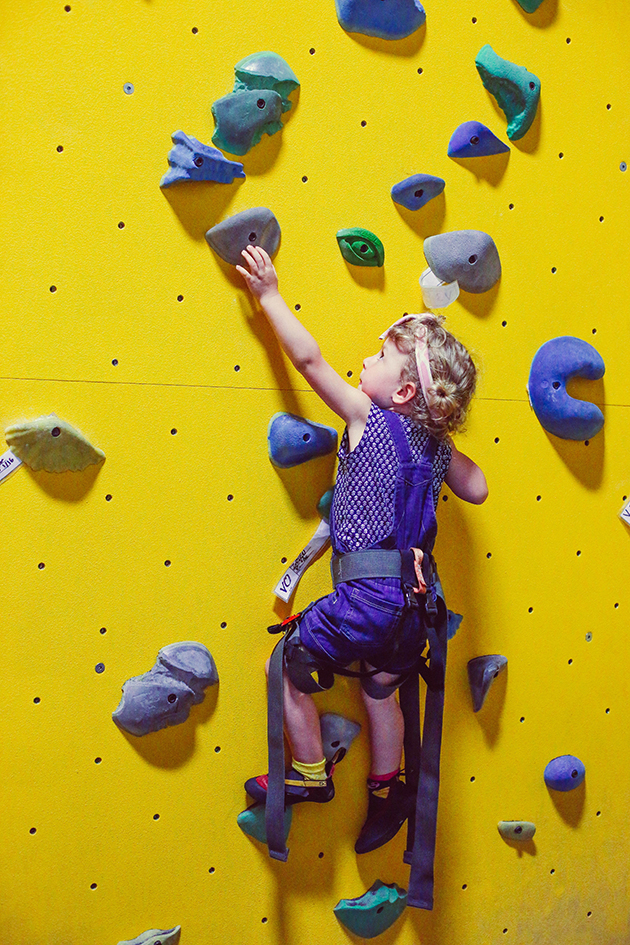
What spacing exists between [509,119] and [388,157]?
274mm

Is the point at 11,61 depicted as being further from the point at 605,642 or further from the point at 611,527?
the point at 605,642

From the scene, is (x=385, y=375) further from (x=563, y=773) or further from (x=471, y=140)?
(x=563, y=773)

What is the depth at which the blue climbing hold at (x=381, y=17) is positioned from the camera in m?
1.35

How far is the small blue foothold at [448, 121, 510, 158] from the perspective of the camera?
1438mm

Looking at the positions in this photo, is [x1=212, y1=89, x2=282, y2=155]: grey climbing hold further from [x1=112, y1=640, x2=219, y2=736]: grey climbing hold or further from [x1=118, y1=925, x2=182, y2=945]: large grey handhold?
[x1=118, y1=925, x2=182, y2=945]: large grey handhold

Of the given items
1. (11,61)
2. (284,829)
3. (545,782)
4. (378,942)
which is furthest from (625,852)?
(11,61)

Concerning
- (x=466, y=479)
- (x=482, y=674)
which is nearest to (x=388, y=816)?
(x=482, y=674)

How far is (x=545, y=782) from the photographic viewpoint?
1605mm

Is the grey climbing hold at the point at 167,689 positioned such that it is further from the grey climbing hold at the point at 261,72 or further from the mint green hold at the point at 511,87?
the mint green hold at the point at 511,87

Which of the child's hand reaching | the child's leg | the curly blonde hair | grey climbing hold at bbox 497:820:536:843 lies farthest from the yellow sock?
the child's hand reaching

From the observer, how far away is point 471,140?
4.73 feet

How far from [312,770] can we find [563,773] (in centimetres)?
58

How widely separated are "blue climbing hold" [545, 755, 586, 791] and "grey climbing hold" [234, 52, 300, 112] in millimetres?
1349

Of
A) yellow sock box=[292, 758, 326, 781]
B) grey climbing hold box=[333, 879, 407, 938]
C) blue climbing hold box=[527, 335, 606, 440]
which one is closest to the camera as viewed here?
yellow sock box=[292, 758, 326, 781]
